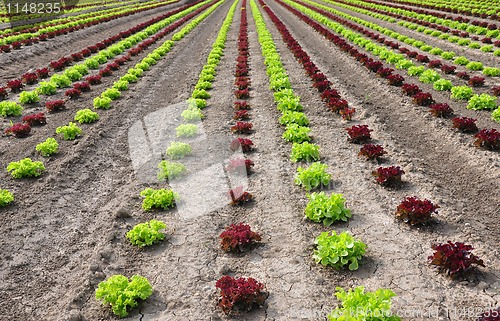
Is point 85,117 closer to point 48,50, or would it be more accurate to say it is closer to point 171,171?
point 171,171

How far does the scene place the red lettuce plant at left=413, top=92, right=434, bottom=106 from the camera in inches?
624

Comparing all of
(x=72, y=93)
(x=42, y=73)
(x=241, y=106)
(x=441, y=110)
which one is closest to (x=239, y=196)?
(x=241, y=106)

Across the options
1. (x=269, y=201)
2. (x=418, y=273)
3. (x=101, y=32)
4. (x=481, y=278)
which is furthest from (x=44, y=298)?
(x=101, y=32)

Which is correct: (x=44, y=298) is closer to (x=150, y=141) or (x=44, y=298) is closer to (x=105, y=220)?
(x=105, y=220)

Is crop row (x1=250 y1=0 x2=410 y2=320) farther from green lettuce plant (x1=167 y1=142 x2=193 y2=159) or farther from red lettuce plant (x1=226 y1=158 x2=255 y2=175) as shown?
green lettuce plant (x1=167 y1=142 x2=193 y2=159)

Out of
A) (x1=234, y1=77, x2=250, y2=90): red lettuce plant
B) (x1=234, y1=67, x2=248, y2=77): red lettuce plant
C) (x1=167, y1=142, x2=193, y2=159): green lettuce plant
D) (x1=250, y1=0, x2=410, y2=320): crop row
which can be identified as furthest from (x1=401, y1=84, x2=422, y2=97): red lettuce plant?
(x1=167, y1=142, x2=193, y2=159): green lettuce plant

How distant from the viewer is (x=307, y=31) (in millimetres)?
36531

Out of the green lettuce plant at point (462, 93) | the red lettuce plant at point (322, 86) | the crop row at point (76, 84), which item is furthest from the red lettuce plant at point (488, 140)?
the crop row at point (76, 84)

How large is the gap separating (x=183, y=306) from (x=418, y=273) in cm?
449

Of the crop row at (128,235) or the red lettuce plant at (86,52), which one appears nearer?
the crop row at (128,235)

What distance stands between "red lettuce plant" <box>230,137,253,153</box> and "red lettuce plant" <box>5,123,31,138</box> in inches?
307

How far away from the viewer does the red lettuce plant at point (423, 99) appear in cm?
1584

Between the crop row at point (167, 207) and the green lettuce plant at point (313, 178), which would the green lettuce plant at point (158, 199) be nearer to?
the crop row at point (167, 207)

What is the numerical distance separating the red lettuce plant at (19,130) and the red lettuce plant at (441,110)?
49.9 feet
